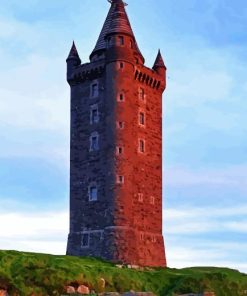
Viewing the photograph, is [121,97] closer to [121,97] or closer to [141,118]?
[121,97]

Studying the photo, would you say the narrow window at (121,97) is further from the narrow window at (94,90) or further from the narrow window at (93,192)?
the narrow window at (93,192)

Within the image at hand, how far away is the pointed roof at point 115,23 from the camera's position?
61819mm

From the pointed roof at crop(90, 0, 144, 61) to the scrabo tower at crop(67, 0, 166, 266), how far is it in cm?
9

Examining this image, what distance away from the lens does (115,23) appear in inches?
2448

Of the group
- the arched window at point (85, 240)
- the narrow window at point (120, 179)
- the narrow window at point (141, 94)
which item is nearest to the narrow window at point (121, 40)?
the narrow window at point (141, 94)

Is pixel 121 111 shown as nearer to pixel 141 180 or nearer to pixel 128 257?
pixel 141 180

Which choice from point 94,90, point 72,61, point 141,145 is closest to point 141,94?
point 94,90

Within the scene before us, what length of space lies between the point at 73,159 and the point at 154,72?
472 inches

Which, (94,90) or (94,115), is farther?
(94,90)

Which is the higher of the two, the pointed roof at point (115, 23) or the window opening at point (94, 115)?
the pointed roof at point (115, 23)

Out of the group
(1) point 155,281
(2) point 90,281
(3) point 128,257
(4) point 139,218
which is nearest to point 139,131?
(4) point 139,218

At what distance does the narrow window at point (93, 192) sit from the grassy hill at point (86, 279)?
9.62 metres

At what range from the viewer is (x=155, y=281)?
47469mm

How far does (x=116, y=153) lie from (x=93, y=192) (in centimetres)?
477
